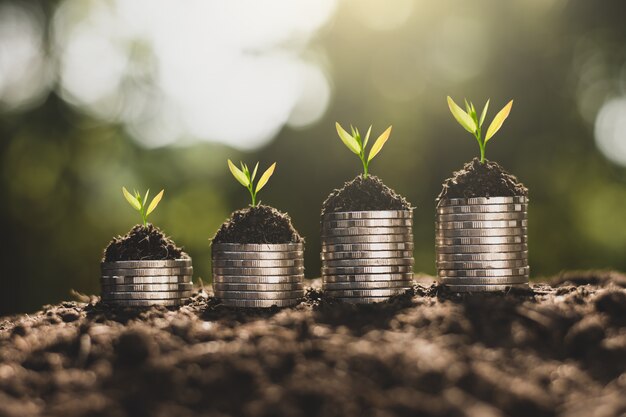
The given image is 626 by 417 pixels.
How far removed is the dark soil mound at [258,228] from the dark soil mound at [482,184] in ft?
3.01

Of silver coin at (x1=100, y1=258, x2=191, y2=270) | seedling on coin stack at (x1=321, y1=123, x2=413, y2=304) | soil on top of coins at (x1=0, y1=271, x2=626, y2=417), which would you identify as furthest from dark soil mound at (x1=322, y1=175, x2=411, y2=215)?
silver coin at (x1=100, y1=258, x2=191, y2=270)

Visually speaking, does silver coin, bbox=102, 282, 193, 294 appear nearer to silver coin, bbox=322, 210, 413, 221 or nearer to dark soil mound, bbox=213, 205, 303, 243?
dark soil mound, bbox=213, 205, 303, 243

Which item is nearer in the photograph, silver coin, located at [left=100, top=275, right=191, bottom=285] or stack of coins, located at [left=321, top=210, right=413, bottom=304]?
stack of coins, located at [left=321, top=210, right=413, bottom=304]

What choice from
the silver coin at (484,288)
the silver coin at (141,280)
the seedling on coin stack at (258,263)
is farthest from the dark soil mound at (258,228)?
the silver coin at (484,288)

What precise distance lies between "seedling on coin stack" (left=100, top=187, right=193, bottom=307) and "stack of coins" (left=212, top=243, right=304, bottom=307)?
1.01ft

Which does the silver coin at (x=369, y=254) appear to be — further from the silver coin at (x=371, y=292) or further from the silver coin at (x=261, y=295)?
the silver coin at (x=261, y=295)

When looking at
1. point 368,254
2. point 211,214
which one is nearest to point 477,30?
point 211,214

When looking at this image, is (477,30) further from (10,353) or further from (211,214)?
(10,353)

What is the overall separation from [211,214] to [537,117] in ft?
25.0

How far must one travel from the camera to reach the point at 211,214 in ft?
52.2

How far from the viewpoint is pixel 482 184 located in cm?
377

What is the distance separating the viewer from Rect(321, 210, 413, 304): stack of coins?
363 cm

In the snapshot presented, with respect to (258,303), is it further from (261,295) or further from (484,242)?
(484,242)

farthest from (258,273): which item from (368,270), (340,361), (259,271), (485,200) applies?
(485,200)
